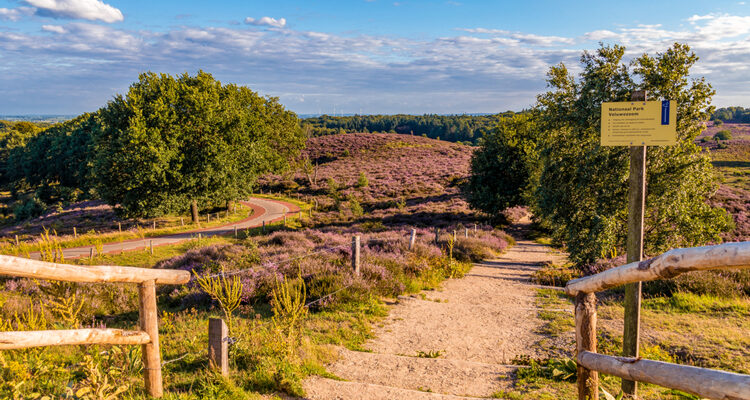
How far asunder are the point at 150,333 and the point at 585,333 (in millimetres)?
4631

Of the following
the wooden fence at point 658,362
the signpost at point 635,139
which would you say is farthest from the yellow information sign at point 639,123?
the wooden fence at point 658,362

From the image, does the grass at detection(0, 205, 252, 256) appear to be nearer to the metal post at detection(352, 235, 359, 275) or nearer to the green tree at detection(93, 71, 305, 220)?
the green tree at detection(93, 71, 305, 220)

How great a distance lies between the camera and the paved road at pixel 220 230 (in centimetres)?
2459

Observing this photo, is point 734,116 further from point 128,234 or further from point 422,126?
point 128,234

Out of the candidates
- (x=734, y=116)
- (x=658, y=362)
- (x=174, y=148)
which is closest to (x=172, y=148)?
(x=174, y=148)

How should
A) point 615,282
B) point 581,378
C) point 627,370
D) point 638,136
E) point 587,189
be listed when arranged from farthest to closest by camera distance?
point 587,189 < point 638,136 < point 581,378 < point 615,282 < point 627,370

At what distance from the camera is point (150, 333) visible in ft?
13.7

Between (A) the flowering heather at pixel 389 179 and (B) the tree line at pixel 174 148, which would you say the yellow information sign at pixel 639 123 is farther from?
(B) the tree line at pixel 174 148

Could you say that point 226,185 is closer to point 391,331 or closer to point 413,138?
point 391,331

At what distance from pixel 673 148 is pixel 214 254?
18.3 metres

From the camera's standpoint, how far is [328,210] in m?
42.8

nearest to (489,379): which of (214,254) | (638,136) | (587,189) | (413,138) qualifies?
(638,136)

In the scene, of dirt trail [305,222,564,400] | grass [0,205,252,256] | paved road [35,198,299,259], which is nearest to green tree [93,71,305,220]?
grass [0,205,252,256]

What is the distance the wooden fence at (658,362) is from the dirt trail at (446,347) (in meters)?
1.78
